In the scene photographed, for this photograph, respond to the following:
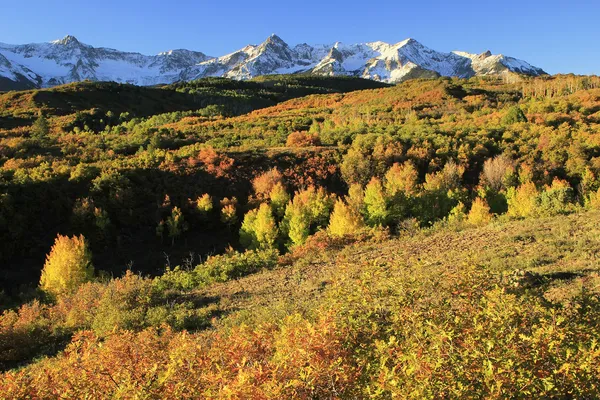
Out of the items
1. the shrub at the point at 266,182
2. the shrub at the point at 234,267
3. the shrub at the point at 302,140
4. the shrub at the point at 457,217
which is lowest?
the shrub at the point at 234,267

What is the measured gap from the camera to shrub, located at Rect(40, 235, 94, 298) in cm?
1861

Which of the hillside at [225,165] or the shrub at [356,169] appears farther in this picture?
the shrub at [356,169]

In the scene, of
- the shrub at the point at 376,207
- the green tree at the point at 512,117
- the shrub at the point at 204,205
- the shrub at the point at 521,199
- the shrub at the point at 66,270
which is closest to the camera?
the shrub at the point at 66,270

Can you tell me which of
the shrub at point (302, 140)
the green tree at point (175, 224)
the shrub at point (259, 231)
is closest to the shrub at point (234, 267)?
the shrub at point (259, 231)

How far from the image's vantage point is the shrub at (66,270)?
733 inches

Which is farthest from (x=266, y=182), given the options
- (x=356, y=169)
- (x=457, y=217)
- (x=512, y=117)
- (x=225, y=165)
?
(x=512, y=117)

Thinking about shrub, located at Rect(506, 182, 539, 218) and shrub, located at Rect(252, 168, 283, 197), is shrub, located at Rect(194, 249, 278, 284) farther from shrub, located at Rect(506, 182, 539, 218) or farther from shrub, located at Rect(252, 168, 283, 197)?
shrub, located at Rect(506, 182, 539, 218)

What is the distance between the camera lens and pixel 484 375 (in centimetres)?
354

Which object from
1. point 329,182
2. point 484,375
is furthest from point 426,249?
point 329,182

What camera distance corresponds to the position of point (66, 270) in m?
18.9

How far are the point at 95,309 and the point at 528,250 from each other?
14.8m

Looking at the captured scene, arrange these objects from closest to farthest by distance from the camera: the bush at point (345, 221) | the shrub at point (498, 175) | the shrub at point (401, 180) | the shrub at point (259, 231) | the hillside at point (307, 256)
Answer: the hillside at point (307, 256)
the bush at point (345, 221)
the shrub at point (259, 231)
the shrub at point (401, 180)
the shrub at point (498, 175)

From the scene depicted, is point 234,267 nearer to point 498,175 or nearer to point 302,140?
point 498,175

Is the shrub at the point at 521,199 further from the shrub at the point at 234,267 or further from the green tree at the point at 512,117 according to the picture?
the green tree at the point at 512,117
